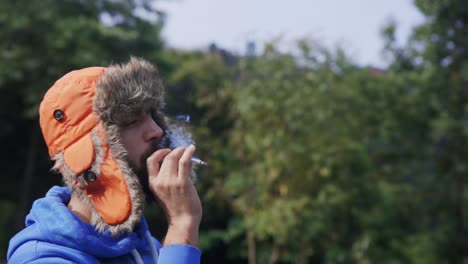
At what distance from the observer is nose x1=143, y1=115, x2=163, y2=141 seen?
228 centimetres

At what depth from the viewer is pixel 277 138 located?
8992 mm

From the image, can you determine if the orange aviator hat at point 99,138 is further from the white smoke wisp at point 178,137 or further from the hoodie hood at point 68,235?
the white smoke wisp at point 178,137

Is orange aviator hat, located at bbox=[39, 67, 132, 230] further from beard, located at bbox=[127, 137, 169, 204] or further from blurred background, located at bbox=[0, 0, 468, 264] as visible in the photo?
blurred background, located at bbox=[0, 0, 468, 264]

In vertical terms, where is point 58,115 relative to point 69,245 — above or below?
above

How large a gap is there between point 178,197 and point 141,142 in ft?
0.85

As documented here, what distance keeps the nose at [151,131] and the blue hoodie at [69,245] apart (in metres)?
0.31

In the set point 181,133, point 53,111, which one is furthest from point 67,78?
point 181,133

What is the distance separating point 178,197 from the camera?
2.12 meters

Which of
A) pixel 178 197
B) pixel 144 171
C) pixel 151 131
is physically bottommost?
pixel 178 197

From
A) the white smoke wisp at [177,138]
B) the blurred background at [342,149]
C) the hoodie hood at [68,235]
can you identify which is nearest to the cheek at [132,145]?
the white smoke wisp at [177,138]

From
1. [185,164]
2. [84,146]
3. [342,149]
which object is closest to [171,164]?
[185,164]

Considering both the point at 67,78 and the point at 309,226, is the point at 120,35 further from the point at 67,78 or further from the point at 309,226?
the point at 67,78

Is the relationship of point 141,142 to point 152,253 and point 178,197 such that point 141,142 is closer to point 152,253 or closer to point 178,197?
point 178,197

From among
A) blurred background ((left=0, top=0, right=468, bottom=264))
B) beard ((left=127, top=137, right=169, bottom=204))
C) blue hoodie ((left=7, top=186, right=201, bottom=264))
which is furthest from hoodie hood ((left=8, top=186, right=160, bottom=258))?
blurred background ((left=0, top=0, right=468, bottom=264))
